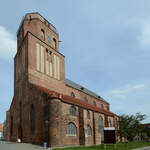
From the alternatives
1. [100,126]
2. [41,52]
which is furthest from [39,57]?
[100,126]

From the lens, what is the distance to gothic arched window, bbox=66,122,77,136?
26.9 meters

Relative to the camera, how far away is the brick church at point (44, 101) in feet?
82.3

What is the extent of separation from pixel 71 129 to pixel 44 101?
604cm

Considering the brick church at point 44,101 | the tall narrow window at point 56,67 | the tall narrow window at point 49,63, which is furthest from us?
the tall narrow window at point 56,67

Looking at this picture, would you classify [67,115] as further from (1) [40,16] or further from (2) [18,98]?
(1) [40,16]

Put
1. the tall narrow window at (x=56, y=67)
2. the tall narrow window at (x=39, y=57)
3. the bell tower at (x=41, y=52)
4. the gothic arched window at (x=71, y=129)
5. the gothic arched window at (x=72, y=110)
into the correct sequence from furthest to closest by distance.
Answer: the tall narrow window at (x=56, y=67)
the tall narrow window at (x=39, y=57)
the bell tower at (x=41, y=52)
the gothic arched window at (x=72, y=110)
the gothic arched window at (x=71, y=129)

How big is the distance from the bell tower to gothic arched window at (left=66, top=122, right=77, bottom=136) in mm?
8155

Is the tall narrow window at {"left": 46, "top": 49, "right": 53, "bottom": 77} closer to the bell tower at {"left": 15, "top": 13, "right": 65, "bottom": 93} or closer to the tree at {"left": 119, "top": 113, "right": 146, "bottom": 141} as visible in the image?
the bell tower at {"left": 15, "top": 13, "right": 65, "bottom": 93}

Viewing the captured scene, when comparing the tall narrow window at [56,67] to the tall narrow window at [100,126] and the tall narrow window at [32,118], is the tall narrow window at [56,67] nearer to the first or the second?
the tall narrow window at [32,118]

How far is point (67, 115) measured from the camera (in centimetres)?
2747

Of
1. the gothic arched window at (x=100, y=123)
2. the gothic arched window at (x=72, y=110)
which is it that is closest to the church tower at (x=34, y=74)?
the gothic arched window at (x=72, y=110)

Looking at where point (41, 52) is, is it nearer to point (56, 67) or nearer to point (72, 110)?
point (56, 67)

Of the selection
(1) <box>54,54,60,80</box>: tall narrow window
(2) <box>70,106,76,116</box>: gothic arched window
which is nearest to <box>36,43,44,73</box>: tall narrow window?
(1) <box>54,54,60,80</box>: tall narrow window

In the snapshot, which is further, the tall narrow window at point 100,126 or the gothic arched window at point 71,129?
the tall narrow window at point 100,126
